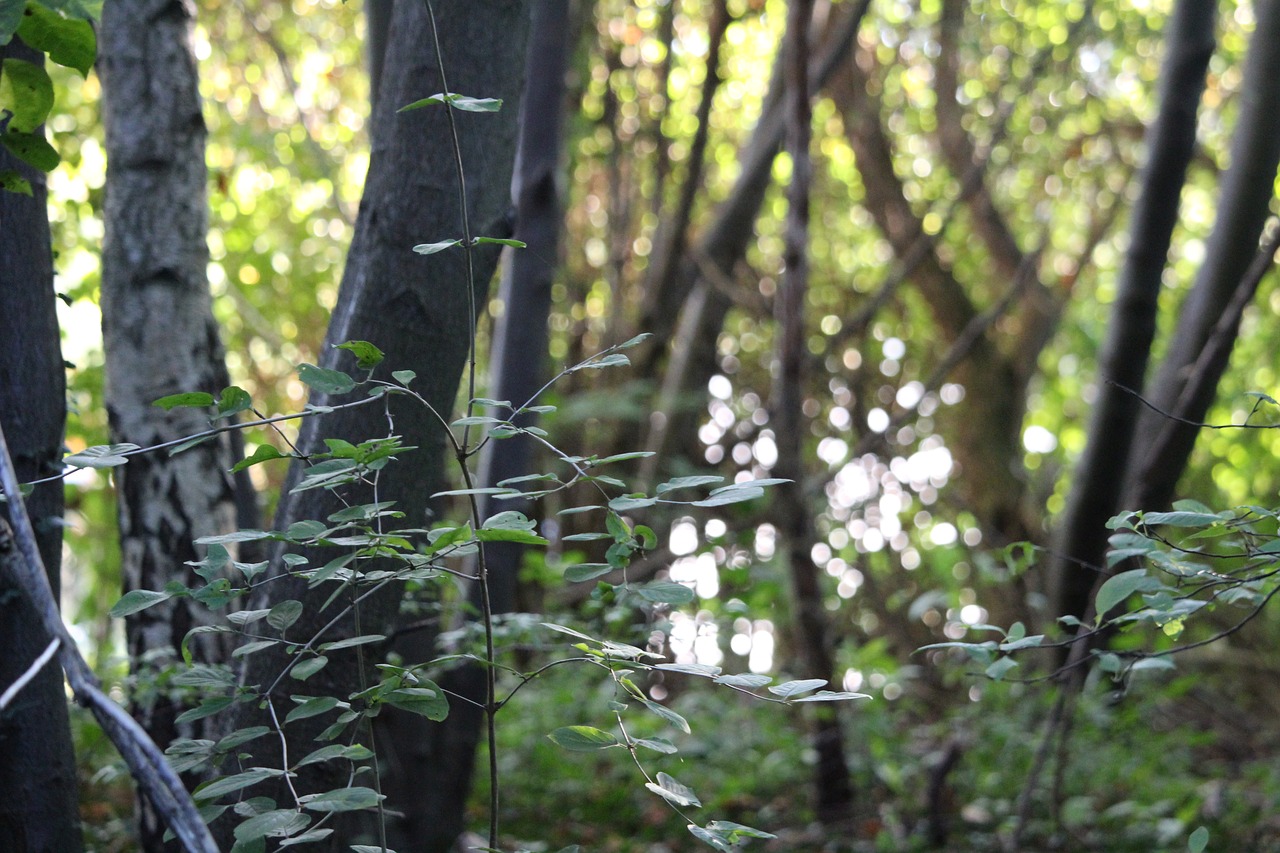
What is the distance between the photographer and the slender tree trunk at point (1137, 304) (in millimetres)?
3594

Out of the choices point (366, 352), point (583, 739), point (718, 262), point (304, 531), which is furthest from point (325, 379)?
point (718, 262)

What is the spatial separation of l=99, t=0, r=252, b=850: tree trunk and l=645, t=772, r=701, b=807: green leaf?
1.33 m

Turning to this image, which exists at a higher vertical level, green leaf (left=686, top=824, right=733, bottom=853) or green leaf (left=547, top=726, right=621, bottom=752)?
green leaf (left=547, top=726, right=621, bottom=752)

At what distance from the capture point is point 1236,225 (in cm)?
367

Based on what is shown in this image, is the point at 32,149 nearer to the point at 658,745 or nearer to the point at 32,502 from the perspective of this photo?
the point at 32,502

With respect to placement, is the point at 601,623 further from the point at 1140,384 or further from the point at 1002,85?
the point at 1002,85

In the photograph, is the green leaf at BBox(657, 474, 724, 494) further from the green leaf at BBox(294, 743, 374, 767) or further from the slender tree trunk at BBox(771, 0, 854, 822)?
the slender tree trunk at BBox(771, 0, 854, 822)

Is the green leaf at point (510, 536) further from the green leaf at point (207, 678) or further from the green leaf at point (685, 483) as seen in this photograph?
the green leaf at point (207, 678)

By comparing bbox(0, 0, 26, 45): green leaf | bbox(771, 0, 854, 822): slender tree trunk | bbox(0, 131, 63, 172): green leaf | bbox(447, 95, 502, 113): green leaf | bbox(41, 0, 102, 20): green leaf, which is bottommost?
bbox(771, 0, 854, 822): slender tree trunk

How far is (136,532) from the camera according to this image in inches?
89.0

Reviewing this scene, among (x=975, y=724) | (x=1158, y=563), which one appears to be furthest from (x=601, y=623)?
(x=975, y=724)

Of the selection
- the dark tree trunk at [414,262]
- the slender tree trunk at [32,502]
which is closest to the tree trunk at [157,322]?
the slender tree trunk at [32,502]

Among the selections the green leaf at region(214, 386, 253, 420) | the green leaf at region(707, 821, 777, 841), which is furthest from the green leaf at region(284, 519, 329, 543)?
the green leaf at region(707, 821, 777, 841)

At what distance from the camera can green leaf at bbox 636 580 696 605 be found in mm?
1254
